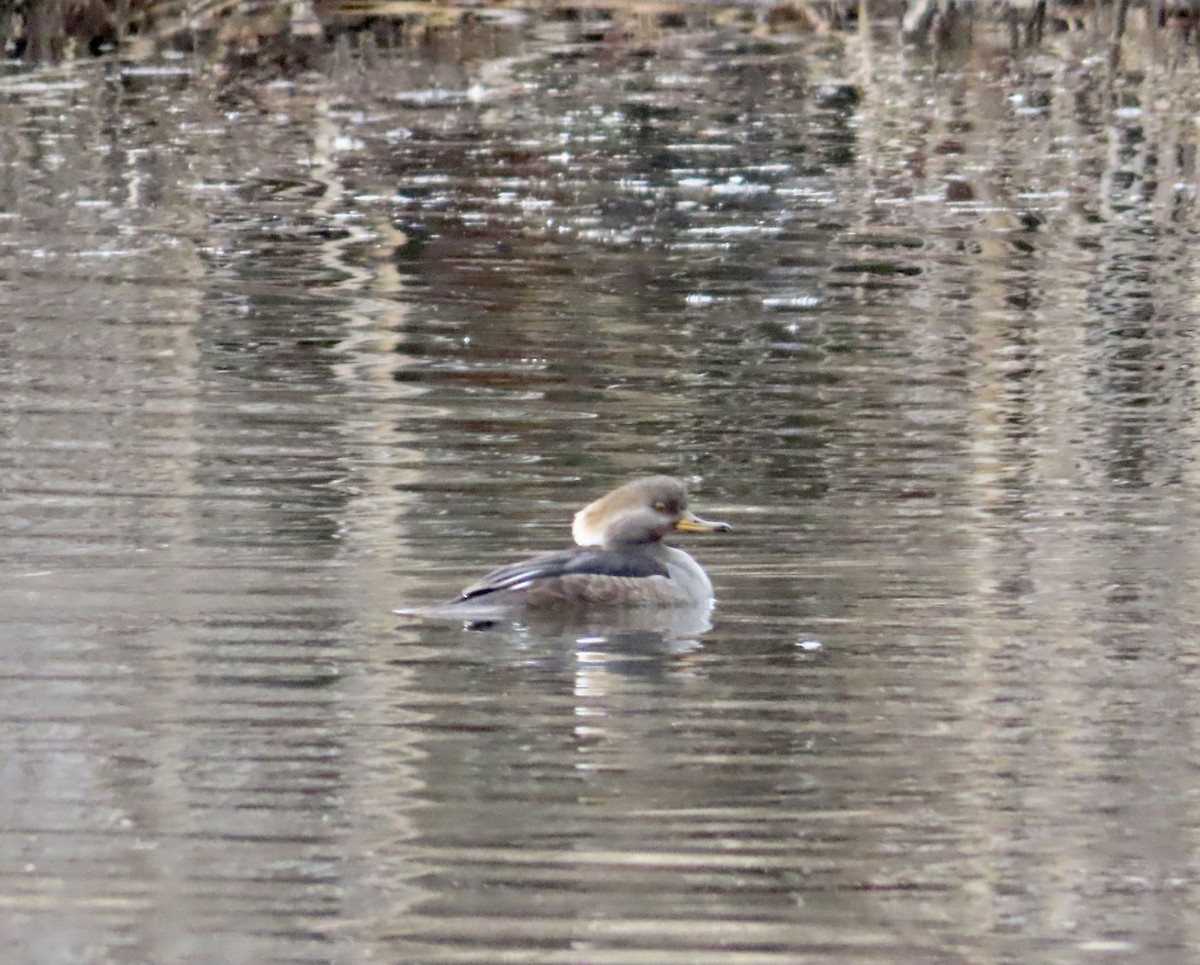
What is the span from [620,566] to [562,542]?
34.7 inches

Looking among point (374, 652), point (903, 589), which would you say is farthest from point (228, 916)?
point (903, 589)

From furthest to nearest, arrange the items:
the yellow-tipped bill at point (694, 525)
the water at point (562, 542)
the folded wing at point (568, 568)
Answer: the yellow-tipped bill at point (694, 525), the folded wing at point (568, 568), the water at point (562, 542)

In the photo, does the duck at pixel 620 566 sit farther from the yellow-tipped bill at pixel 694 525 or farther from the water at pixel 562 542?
the water at pixel 562 542

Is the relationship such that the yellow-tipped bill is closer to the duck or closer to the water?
the duck

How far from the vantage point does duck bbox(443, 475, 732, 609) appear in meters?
7.91

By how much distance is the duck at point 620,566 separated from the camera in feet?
26.0

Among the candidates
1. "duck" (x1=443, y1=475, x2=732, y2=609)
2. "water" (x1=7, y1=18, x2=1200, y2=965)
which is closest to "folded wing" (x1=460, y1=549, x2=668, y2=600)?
"duck" (x1=443, y1=475, x2=732, y2=609)

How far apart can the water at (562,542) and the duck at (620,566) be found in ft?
0.41

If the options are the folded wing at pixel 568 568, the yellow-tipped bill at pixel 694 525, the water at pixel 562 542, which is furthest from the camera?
the yellow-tipped bill at pixel 694 525

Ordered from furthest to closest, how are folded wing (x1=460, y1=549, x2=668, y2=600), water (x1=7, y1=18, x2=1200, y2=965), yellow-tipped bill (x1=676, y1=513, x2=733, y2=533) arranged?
yellow-tipped bill (x1=676, y1=513, x2=733, y2=533) → folded wing (x1=460, y1=549, x2=668, y2=600) → water (x1=7, y1=18, x2=1200, y2=965)

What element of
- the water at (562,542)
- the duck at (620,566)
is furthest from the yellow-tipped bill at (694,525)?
the water at (562,542)

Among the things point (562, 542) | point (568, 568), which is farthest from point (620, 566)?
point (562, 542)

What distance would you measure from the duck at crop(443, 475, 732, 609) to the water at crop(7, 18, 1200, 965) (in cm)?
12

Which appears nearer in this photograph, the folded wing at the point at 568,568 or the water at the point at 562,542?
the water at the point at 562,542
